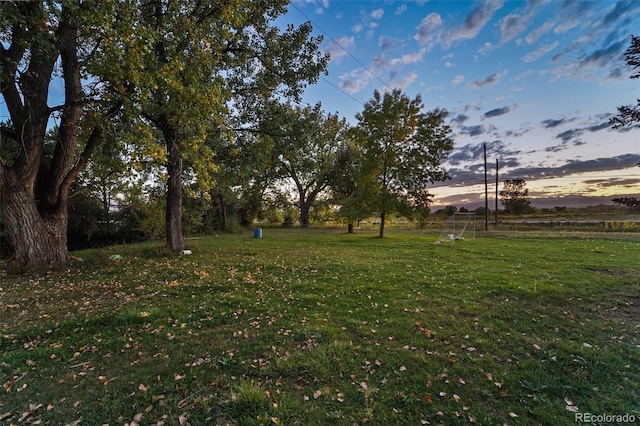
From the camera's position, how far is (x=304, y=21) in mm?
11430

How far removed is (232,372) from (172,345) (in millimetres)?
1233

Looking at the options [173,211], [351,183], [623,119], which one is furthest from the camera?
[351,183]

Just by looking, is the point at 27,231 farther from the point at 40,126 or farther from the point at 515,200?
the point at 515,200

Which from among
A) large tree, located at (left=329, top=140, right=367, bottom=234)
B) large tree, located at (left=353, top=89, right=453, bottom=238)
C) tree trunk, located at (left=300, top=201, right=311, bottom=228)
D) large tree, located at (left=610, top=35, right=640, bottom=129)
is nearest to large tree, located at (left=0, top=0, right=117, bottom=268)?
large tree, located at (left=610, top=35, right=640, bottom=129)

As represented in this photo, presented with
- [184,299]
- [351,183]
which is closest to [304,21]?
[184,299]

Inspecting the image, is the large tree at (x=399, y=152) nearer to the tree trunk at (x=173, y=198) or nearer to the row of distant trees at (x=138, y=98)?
the row of distant trees at (x=138, y=98)

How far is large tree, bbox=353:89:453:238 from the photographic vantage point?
62.4 ft

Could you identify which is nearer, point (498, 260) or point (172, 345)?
point (172, 345)

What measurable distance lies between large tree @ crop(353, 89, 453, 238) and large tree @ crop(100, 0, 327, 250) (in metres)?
8.93

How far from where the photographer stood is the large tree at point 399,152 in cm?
1902

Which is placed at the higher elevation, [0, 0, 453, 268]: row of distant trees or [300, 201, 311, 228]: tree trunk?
[0, 0, 453, 268]: row of distant trees

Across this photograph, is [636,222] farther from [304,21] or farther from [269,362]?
[269,362]

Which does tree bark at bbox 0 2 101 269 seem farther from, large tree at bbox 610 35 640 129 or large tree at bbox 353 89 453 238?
large tree at bbox 353 89 453 238

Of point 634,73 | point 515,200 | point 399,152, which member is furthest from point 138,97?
point 515,200
